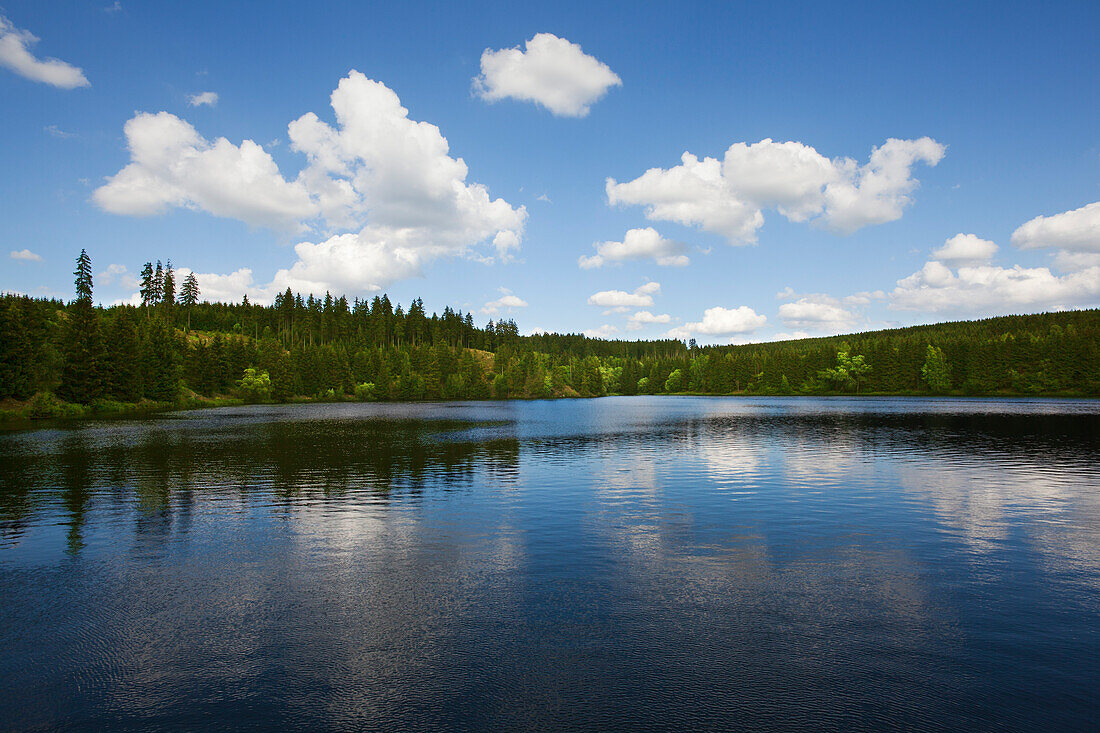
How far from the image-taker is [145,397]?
126938mm

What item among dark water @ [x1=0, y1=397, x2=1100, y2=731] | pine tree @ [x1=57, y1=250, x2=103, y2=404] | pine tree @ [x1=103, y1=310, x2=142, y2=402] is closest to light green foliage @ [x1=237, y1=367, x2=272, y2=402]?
pine tree @ [x1=103, y1=310, x2=142, y2=402]

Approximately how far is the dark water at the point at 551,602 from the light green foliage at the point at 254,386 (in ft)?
469

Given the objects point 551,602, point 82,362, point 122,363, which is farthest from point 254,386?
point 551,602

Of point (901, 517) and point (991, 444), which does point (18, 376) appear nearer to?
point (901, 517)

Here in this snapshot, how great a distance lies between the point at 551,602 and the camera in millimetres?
15805

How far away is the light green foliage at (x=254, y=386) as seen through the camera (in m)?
169

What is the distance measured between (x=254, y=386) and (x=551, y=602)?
178 meters

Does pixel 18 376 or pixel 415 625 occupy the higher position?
pixel 18 376

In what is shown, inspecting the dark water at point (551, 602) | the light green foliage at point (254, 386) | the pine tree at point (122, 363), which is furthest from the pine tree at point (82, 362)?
the dark water at point (551, 602)

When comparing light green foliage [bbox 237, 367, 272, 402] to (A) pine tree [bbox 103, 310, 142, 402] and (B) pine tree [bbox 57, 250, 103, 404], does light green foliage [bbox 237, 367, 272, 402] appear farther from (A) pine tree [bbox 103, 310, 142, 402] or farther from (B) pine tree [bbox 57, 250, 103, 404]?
(B) pine tree [bbox 57, 250, 103, 404]

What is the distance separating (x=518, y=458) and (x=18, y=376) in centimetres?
9300

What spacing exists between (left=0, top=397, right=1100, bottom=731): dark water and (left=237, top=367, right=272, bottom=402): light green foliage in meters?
143

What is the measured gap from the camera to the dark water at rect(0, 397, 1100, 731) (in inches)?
424

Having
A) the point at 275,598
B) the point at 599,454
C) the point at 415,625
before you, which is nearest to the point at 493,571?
the point at 415,625
